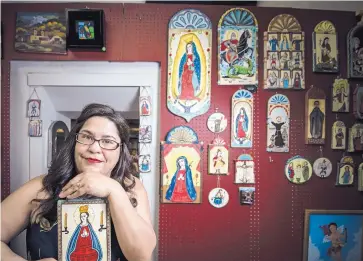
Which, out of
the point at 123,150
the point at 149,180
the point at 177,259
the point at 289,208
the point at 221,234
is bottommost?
the point at 177,259

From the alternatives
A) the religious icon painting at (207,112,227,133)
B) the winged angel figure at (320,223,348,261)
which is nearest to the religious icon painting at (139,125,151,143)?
the religious icon painting at (207,112,227,133)

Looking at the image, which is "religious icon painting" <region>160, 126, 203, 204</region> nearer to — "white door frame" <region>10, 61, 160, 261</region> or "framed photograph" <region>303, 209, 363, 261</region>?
"white door frame" <region>10, 61, 160, 261</region>

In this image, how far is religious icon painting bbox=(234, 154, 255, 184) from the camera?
1.35 meters

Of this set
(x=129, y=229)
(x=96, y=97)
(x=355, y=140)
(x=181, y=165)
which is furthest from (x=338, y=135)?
(x=96, y=97)

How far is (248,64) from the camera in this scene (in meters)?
1.36

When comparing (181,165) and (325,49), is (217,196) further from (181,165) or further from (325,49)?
(325,49)

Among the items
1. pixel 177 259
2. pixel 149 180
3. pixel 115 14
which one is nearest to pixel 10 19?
pixel 115 14

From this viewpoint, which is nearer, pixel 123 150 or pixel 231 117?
pixel 123 150

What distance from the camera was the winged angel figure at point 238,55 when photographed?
1353 millimetres

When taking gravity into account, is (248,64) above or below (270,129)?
above

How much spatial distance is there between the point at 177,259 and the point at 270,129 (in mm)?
856

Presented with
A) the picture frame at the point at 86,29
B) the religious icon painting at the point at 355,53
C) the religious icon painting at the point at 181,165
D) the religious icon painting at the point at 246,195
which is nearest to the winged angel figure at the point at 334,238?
the religious icon painting at the point at 246,195

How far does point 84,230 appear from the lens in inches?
33.8

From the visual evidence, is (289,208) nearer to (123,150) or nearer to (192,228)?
(192,228)
